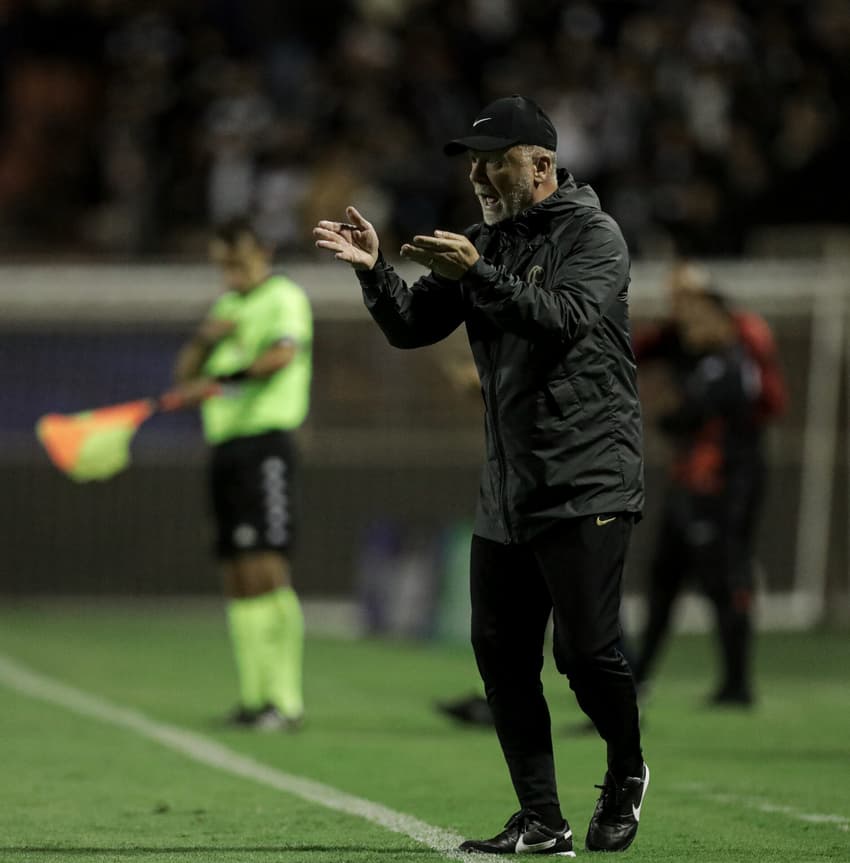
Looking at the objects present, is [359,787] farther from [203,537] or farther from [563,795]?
[203,537]

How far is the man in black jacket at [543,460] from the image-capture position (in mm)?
6082

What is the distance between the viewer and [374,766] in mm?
8617

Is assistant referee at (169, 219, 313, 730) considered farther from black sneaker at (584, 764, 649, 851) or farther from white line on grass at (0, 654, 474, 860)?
black sneaker at (584, 764, 649, 851)

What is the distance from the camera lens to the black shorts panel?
1020 cm

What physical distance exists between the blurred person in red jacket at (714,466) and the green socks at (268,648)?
6.63ft

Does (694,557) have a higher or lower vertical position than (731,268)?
lower

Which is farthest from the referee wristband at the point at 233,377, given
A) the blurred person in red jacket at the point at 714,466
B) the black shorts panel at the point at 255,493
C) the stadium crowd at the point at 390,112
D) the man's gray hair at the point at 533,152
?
the stadium crowd at the point at 390,112

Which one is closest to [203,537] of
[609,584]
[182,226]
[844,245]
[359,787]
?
[182,226]

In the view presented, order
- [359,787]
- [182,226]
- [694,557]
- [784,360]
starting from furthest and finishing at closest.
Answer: [182,226] → [784,360] → [694,557] → [359,787]

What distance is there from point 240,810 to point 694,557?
194 inches

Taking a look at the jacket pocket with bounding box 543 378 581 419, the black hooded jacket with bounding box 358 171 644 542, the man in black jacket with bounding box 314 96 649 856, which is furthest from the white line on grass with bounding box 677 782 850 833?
the jacket pocket with bounding box 543 378 581 419

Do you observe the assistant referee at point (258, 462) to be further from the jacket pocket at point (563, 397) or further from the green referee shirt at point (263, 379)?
the jacket pocket at point (563, 397)

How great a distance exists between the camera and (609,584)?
612 centimetres

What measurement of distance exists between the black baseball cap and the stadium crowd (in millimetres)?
12356
